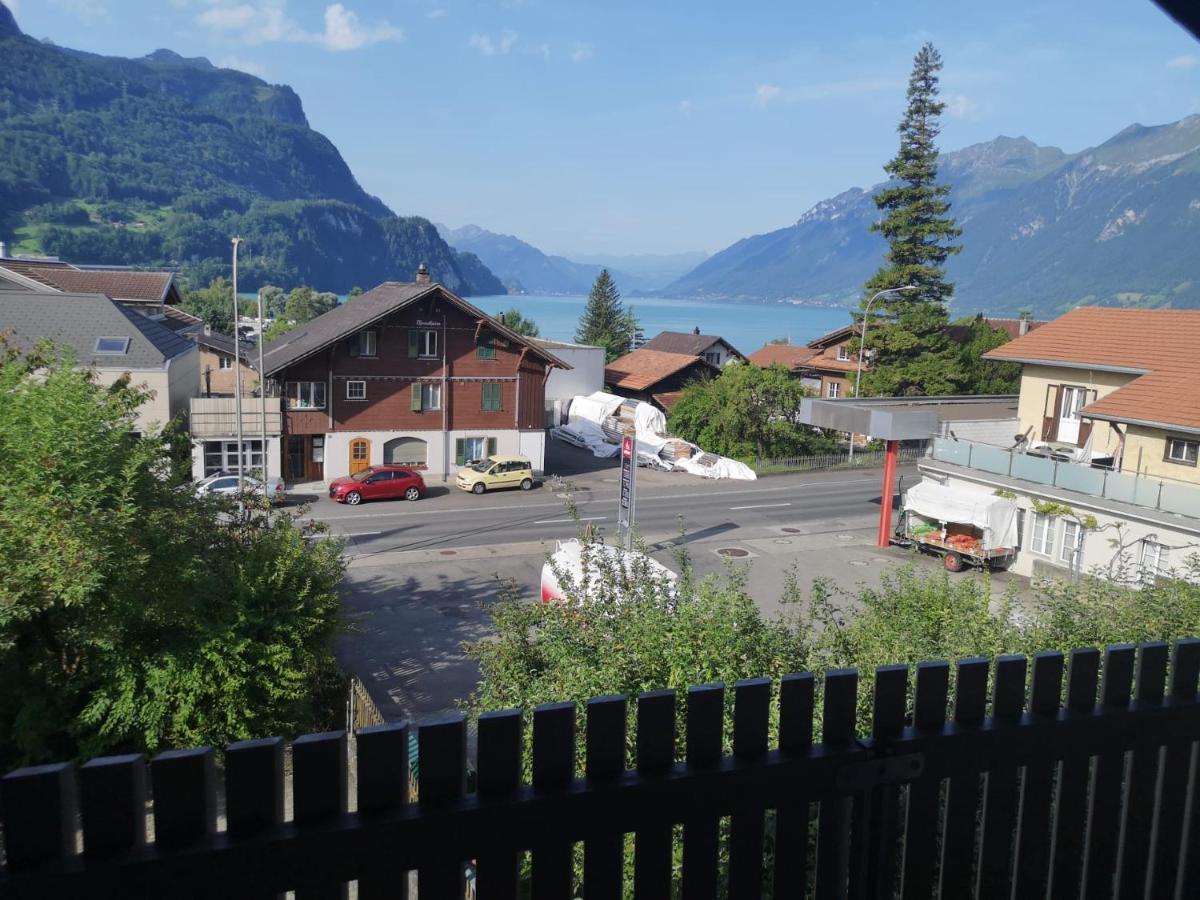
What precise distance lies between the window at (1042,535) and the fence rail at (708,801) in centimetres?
2538

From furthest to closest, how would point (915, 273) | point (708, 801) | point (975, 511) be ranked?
point (915, 273)
point (975, 511)
point (708, 801)

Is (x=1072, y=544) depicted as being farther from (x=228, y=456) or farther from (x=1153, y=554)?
(x=228, y=456)

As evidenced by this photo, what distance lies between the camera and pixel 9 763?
11.0 metres

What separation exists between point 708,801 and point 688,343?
6356cm

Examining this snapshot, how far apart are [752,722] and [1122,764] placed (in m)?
1.51

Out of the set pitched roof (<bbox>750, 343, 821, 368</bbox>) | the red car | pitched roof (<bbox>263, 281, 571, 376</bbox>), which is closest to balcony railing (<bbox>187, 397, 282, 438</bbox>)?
pitched roof (<bbox>263, 281, 571, 376</bbox>)

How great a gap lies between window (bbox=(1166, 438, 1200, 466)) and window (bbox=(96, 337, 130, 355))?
34602 millimetres

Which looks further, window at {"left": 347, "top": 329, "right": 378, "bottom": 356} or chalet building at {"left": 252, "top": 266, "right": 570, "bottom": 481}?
window at {"left": 347, "top": 329, "right": 378, "bottom": 356}

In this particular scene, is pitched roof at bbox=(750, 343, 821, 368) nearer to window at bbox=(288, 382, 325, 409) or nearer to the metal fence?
the metal fence

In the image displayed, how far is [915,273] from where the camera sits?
54375 millimetres

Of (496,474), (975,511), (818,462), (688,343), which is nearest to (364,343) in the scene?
(496,474)

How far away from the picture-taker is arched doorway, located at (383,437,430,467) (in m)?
40.2

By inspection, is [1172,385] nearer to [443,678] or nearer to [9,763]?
[443,678]

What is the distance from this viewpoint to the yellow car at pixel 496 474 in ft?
126
